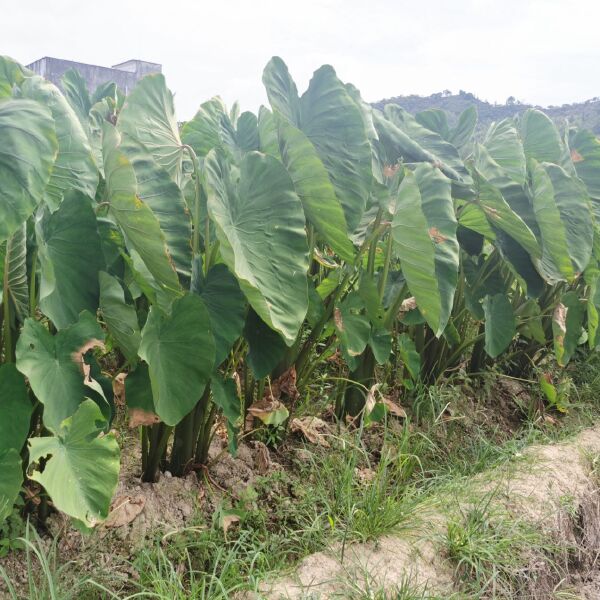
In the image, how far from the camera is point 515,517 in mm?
1729

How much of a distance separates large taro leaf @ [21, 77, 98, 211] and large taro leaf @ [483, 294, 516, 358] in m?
1.42

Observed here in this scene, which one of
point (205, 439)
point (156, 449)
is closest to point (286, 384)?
point (205, 439)

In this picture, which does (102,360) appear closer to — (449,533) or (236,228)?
(236,228)

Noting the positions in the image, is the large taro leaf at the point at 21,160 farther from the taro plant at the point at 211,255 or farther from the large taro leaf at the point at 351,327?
the large taro leaf at the point at 351,327

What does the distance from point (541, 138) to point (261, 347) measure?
1690 millimetres

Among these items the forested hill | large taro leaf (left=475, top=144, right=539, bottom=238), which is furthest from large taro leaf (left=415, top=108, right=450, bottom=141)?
the forested hill

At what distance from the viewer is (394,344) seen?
93.7 inches

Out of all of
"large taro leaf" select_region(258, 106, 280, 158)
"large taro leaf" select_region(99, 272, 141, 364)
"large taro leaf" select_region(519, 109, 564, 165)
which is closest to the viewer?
"large taro leaf" select_region(99, 272, 141, 364)

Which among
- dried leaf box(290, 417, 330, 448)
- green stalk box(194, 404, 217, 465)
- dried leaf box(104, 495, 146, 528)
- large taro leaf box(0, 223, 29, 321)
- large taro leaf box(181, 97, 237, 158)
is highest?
large taro leaf box(181, 97, 237, 158)

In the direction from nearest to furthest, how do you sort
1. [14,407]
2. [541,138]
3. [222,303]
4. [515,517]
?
[14,407]
[222,303]
[515,517]
[541,138]

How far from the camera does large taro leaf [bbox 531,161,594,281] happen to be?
2.15 meters

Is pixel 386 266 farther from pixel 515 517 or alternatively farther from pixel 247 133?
pixel 515 517

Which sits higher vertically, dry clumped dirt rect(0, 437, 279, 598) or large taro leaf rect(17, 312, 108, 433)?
large taro leaf rect(17, 312, 108, 433)

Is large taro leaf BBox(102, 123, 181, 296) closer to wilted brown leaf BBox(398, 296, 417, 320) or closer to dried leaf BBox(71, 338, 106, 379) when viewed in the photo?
dried leaf BBox(71, 338, 106, 379)
